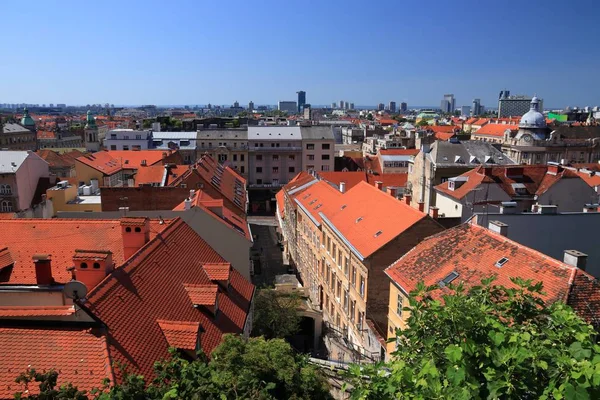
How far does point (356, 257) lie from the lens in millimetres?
32625

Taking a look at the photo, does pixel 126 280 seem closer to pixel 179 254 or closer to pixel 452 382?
pixel 179 254

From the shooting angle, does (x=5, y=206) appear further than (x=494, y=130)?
No

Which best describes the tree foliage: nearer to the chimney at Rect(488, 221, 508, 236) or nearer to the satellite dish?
the satellite dish

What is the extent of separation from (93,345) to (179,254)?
9.29m

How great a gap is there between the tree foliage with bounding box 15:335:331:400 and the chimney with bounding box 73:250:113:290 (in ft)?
19.0

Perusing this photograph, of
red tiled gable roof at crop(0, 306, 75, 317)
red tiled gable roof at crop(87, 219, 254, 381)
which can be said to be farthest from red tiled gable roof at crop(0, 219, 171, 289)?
red tiled gable roof at crop(0, 306, 75, 317)

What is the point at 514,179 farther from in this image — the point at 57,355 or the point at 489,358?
the point at 57,355

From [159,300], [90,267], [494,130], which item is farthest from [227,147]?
[494,130]

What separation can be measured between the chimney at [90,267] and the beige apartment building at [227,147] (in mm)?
70843

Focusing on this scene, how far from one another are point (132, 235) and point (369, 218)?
18.1 m

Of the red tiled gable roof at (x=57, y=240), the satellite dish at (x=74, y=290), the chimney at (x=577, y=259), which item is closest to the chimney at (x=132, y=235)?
the red tiled gable roof at (x=57, y=240)

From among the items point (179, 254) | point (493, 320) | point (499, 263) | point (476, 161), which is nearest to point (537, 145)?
point (476, 161)

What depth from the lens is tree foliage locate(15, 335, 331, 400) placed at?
10414 millimetres

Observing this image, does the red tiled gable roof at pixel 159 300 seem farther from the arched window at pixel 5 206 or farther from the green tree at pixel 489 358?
the arched window at pixel 5 206
